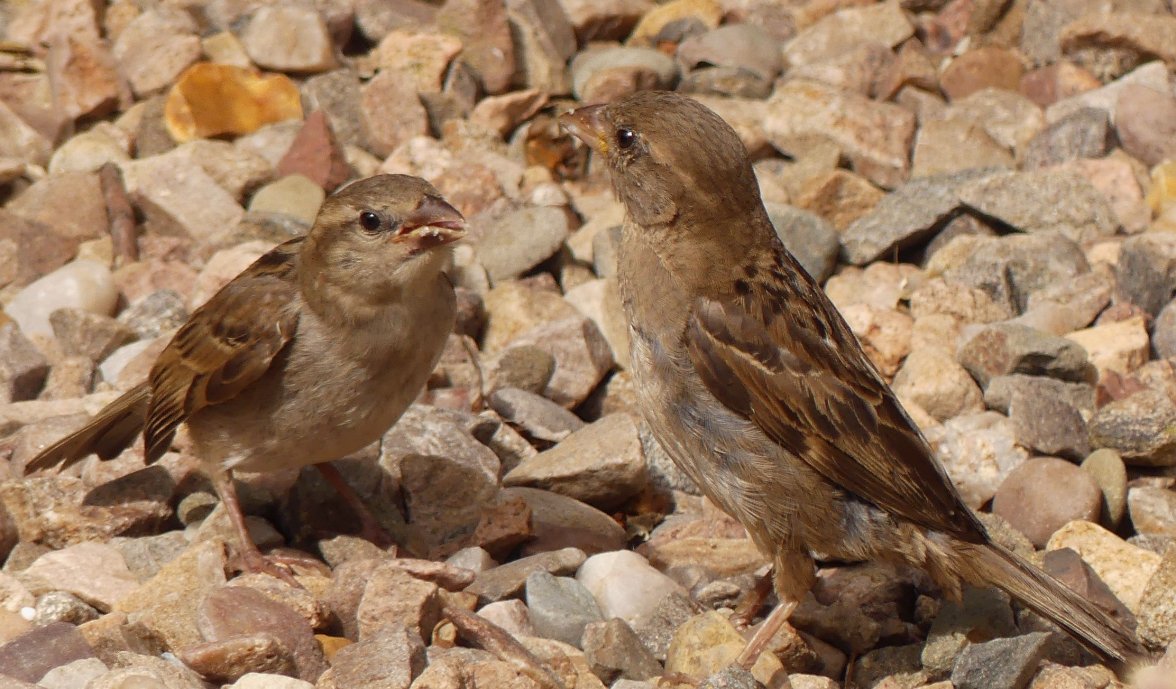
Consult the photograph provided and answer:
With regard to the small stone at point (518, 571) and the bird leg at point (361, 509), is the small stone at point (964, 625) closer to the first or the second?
the small stone at point (518, 571)

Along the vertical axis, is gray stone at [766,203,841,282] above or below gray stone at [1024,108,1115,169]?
below

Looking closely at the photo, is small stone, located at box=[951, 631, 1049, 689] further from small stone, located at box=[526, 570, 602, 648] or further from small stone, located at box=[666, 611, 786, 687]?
small stone, located at box=[526, 570, 602, 648]

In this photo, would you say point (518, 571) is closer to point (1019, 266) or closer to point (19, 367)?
point (19, 367)

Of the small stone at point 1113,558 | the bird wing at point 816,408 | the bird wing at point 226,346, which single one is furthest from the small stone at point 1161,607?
the bird wing at point 226,346

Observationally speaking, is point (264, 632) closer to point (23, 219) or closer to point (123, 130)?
point (23, 219)

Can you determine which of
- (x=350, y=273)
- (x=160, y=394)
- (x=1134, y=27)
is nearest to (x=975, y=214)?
(x=1134, y=27)

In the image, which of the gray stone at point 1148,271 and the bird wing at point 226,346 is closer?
the bird wing at point 226,346

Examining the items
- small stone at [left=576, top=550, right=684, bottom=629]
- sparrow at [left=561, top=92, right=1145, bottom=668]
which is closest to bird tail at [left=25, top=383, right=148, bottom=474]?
small stone at [left=576, top=550, right=684, bottom=629]
